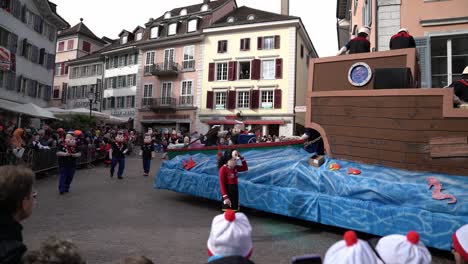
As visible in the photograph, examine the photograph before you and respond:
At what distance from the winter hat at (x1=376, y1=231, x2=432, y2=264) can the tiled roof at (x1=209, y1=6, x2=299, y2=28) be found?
28.3 meters

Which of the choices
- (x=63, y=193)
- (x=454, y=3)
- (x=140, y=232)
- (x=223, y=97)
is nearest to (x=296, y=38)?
(x=223, y=97)

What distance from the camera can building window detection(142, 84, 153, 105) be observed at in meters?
35.4

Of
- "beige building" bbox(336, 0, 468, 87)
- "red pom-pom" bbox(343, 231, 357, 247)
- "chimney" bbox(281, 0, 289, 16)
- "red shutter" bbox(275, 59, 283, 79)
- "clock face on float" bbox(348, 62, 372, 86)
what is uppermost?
"chimney" bbox(281, 0, 289, 16)

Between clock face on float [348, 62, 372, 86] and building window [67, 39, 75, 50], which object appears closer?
clock face on float [348, 62, 372, 86]

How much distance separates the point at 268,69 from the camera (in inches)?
1158

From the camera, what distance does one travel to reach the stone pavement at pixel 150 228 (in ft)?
16.7

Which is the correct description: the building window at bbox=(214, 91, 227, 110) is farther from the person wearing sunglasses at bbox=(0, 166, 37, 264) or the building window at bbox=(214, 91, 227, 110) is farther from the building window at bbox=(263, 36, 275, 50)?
the person wearing sunglasses at bbox=(0, 166, 37, 264)

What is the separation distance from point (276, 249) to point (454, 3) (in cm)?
827

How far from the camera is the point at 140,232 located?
238 inches

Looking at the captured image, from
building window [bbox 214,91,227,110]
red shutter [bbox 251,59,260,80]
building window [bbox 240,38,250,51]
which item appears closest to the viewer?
red shutter [bbox 251,59,260,80]

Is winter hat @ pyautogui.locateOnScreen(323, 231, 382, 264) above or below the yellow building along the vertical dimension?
below

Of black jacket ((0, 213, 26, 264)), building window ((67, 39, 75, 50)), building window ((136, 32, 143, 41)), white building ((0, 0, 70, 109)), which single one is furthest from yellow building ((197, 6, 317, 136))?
black jacket ((0, 213, 26, 264))

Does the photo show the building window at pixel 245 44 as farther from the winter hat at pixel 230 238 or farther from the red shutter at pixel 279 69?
the winter hat at pixel 230 238

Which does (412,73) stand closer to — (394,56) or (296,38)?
(394,56)
